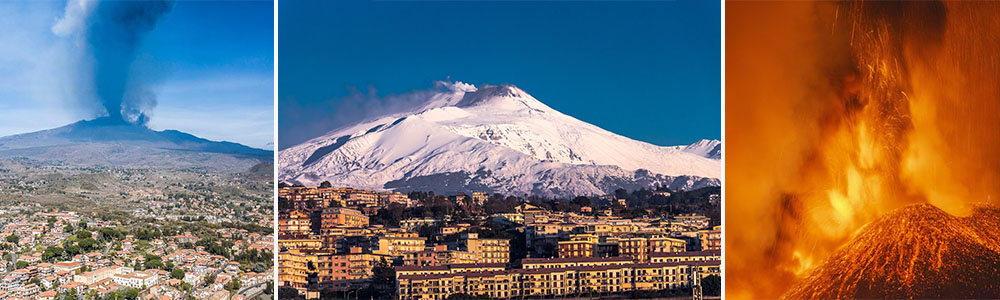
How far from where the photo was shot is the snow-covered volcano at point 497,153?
224 inches

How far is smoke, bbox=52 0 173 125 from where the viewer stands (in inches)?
205

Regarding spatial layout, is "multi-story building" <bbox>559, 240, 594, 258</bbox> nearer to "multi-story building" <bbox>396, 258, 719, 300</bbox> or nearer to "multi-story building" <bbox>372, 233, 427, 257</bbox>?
"multi-story building" <bbox>396, 258, 719, 300</bbox>

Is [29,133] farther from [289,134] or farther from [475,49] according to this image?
[475,49]

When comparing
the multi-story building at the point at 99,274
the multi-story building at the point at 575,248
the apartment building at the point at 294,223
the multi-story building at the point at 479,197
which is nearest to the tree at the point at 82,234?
the multi-story building at the point at 99,274

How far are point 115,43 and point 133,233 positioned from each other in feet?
3.92

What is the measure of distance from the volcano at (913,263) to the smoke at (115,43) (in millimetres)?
4246

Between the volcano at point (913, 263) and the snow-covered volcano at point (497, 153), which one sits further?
the snow-covered volcano at point (497, 153)

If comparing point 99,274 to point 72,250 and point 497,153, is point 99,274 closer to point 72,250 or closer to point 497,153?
point 72,250

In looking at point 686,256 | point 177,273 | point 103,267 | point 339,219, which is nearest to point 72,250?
point 103,267

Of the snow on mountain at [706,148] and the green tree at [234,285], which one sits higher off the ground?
the snow on mountain at [706,148]

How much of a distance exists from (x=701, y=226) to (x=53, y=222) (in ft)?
13.4

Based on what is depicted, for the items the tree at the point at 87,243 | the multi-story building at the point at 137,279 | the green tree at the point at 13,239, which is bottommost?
the multi-story building at the point at 137,279

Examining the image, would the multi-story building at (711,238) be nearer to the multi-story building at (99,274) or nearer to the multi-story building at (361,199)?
the multi-story building at (361,199)

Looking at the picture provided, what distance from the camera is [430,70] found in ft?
18.7
